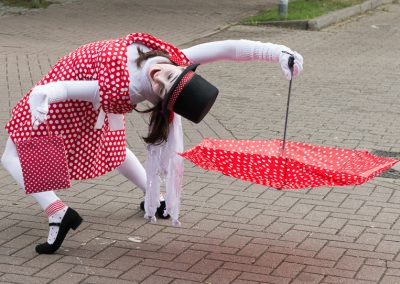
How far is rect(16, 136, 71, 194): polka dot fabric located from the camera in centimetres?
500

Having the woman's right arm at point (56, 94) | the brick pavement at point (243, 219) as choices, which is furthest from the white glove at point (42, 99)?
the brick pavement at point (243, 219)

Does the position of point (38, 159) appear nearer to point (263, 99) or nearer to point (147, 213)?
point (147, 213)

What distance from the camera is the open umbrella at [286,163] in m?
4.68

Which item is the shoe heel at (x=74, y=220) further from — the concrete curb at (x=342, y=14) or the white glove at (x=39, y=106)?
the concrete curb at (x=342, y=14)

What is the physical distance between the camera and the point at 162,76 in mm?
4719

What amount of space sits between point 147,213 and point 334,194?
5.38ft

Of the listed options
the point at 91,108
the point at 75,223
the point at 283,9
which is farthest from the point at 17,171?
the point at 283,9

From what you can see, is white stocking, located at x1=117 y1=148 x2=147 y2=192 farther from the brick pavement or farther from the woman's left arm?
the woman's left arm

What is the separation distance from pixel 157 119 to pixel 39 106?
65 cm

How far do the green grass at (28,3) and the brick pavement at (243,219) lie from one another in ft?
19.4

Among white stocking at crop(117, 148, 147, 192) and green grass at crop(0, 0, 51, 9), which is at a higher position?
white stocking at crop(117, 148, 147, 192)

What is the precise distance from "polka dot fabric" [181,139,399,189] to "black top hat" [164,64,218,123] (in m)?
0.31

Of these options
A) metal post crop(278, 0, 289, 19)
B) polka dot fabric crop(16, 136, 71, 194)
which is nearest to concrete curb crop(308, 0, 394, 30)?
metal post crop(278, 0, 289, 19)

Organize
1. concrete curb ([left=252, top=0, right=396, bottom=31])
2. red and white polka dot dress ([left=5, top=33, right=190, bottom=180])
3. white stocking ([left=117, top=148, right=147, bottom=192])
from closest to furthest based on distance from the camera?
red and white polka dot dress ([left=5, top=33, right=190, bottom=180]) → white stocking ([left=117, top=148, right=147, bottom=192]) → concrete curb ([left=252, top=0, right=396, bottom=31])
